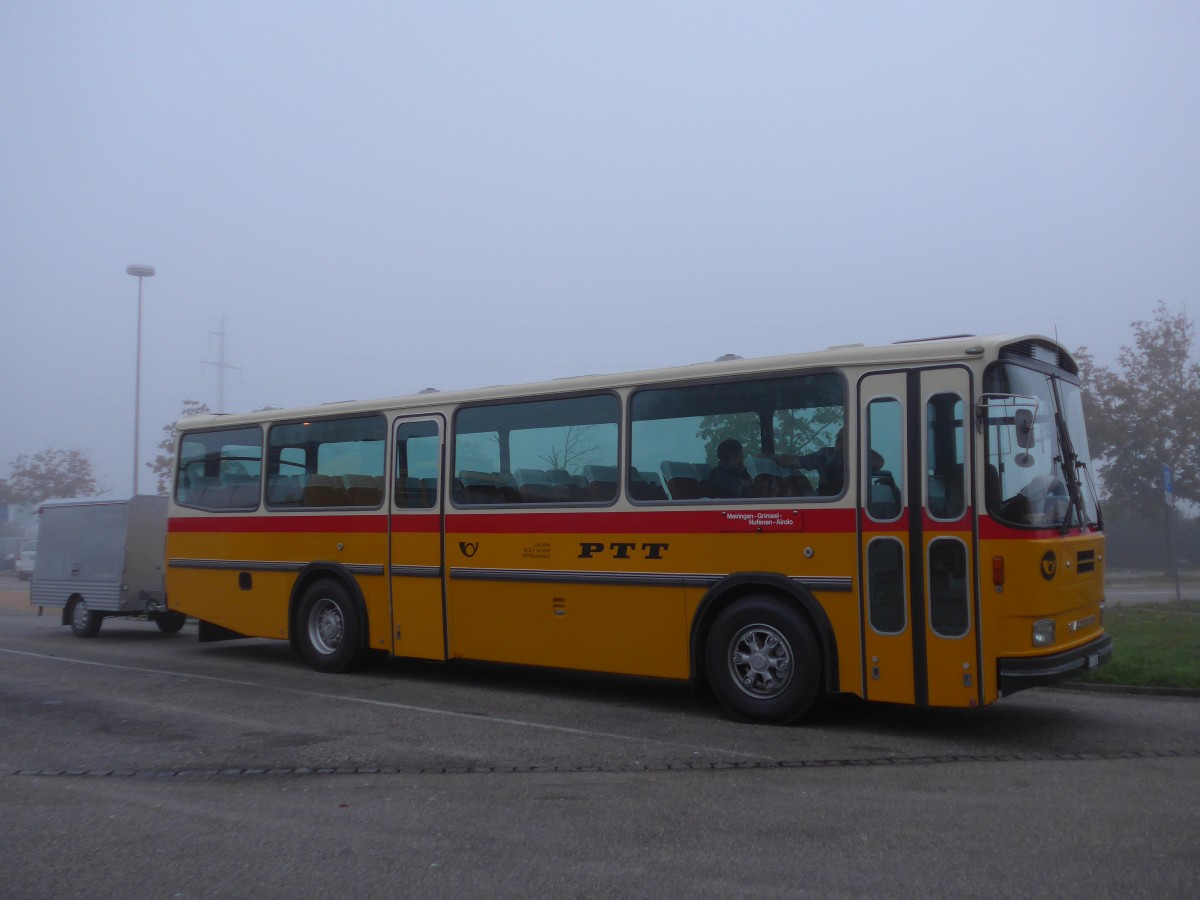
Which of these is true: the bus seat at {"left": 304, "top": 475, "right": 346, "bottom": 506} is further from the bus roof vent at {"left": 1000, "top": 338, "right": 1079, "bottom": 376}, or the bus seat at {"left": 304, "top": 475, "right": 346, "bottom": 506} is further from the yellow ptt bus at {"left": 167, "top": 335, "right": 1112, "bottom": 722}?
the bus roof vent at {"left": 1000, "top": 338, "right": 1079, "bottom": 376}

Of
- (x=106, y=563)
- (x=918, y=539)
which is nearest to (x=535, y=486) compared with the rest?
(x=918, y=539)

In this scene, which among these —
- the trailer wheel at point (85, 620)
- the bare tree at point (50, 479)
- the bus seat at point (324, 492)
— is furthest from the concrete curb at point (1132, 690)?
the bare tree at point (50, 479)

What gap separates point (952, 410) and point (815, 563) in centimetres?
157

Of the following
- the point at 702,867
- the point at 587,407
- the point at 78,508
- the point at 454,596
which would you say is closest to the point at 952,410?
the point at 587,407

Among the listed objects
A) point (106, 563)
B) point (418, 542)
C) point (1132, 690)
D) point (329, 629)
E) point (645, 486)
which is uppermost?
point (645, 486)

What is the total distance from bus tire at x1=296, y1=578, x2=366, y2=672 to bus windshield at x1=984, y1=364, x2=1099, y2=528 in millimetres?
7054

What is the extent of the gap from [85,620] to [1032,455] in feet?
48.4

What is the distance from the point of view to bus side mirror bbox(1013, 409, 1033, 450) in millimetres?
8250

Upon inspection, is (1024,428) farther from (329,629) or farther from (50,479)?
(50,479)

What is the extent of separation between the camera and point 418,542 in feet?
38.4

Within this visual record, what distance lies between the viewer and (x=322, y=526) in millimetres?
12664

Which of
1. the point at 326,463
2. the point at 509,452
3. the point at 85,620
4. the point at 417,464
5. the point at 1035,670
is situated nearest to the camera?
the point at 1035,670

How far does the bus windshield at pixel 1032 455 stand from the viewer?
8.10 m

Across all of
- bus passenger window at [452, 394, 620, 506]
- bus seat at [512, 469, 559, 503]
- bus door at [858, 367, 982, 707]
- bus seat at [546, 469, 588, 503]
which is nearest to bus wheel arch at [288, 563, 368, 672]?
bus passenger window at [452, 394, 620, 506]
